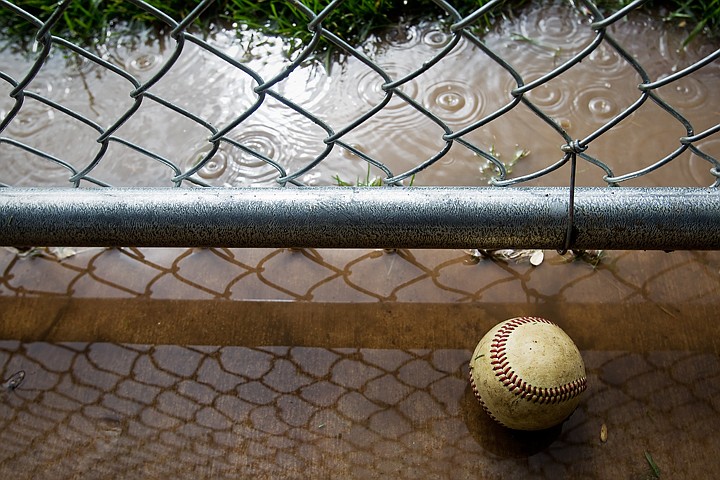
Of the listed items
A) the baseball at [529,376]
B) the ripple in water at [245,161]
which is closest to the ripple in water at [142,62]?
the ripple in water at [245,161]

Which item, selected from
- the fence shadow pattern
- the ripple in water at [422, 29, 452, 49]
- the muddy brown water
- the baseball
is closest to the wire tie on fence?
the fence shadow pattern

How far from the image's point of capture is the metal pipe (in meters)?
1.25

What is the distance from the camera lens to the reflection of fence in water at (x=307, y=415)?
1.47m

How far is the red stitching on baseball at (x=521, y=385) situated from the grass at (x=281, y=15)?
1452mm

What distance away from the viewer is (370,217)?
1285 mm

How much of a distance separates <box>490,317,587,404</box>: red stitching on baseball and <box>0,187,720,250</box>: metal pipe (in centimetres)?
25

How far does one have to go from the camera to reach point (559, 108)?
217 cm

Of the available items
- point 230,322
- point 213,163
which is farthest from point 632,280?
point 213,163

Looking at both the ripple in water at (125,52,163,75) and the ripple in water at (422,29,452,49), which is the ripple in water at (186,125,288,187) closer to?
the ripple in water at (125,52,163,75)

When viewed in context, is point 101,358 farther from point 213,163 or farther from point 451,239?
point 451,239

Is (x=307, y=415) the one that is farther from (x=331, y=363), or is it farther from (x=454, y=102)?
(x=454, y=102)

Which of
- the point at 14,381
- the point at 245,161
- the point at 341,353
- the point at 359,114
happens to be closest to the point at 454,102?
the point at 359,114

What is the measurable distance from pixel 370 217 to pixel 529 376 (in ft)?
1.60

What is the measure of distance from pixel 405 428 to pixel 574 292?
59 cm
